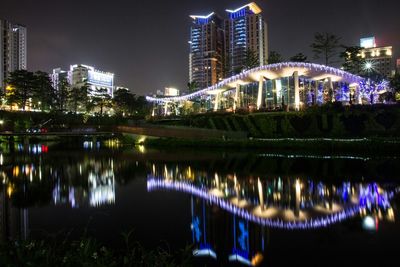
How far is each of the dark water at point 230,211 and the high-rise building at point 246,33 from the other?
106416 mm

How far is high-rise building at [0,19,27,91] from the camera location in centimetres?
10994

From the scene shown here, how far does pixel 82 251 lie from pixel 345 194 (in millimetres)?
9258

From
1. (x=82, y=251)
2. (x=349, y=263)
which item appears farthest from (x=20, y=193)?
(x=349, y=263)

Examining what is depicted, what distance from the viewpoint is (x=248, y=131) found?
123 ft

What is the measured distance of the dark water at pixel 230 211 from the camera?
6.56m

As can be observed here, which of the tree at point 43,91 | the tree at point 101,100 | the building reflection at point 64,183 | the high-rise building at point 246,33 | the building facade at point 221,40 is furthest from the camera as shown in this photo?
the building facade at point 221,40

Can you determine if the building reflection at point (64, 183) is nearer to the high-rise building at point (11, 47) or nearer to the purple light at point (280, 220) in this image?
the purple light at point (280, 220)

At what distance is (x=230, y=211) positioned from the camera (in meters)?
9.32

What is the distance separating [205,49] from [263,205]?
125 metres

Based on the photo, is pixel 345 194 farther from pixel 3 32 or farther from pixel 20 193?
pixel 3 32

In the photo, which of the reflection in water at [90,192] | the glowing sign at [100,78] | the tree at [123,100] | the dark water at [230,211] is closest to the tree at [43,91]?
the tree at [123,100]

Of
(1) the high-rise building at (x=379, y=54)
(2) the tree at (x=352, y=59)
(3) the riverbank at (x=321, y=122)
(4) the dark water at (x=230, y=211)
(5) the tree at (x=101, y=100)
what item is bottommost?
(4) the dark water at (x=230, y=211)

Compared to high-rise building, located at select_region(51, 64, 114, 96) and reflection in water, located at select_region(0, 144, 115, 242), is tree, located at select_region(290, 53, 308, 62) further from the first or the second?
high-rise building, located at select_region(51, 64, 114, 96)

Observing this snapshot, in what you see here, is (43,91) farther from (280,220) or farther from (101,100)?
(280,220)
